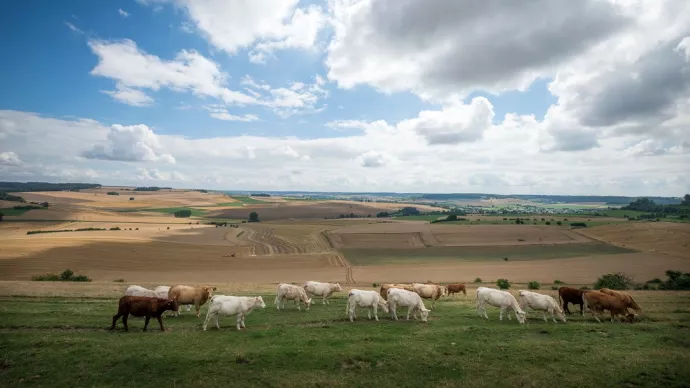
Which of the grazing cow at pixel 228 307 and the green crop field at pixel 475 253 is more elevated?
the grazing cow at pixel 228 307

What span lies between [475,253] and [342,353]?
65.9m

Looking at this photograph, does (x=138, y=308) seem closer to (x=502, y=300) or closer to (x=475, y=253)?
(x=502, y=300)

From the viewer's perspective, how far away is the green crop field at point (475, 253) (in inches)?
2584

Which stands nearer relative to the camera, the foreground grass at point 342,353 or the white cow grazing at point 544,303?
the foreground grass at point 342,353

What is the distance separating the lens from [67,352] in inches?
452

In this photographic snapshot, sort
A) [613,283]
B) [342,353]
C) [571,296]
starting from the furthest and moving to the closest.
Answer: [613,283] → [571,296] → [342,353]

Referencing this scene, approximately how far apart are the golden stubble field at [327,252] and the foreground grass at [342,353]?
86.3 ft

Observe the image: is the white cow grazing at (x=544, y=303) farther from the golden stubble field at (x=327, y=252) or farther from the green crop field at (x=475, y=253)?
the green crop field at (x=475, y=253)

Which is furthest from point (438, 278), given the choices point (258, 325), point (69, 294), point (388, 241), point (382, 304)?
point (388, 241)

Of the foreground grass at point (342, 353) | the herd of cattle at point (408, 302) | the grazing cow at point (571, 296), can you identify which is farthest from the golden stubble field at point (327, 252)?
the foreground grass at point (342, 353)

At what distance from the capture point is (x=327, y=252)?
72938 mm

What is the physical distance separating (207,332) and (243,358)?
4.03 metres

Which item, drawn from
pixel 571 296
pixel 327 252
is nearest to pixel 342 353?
pixel 571 296

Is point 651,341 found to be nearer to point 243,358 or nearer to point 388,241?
point 243,358
